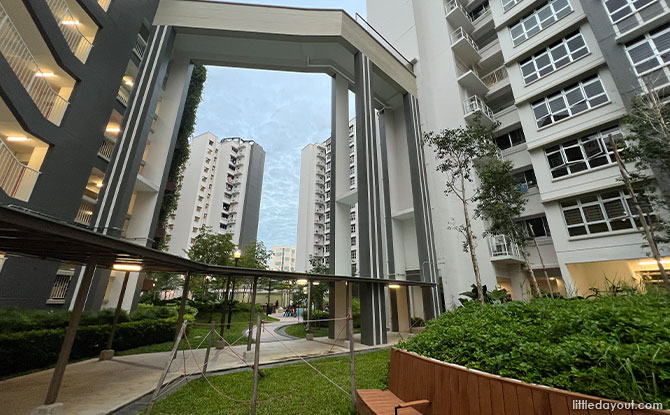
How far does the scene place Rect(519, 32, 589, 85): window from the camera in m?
15.2

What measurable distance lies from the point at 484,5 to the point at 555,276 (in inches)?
859

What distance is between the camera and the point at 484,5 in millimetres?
22031

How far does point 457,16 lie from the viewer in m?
21.1

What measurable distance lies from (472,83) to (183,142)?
2236cm

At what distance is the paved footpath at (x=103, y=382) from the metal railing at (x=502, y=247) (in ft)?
43.3

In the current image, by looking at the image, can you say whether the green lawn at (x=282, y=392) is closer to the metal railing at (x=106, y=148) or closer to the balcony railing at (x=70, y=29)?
the metal railing at (x=106, y=148)

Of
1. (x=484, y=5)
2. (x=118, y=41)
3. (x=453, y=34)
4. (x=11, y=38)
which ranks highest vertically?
(x=484, y=5)

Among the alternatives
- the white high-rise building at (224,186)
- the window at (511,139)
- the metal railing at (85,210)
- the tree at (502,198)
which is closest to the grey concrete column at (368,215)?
the tree at (502,198)

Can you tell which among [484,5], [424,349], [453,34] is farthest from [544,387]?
[484,5]

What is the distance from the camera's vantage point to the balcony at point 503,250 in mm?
16375

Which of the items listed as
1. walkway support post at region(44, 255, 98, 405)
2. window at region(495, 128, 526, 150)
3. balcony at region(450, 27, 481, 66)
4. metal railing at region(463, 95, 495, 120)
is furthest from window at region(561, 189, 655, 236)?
walkway support post at region(44, 255, 98, 405)

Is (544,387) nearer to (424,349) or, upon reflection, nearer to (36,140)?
(424,349)

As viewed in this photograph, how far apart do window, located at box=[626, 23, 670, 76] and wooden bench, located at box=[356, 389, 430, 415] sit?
18.0m

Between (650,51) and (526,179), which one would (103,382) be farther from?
(650,51)
